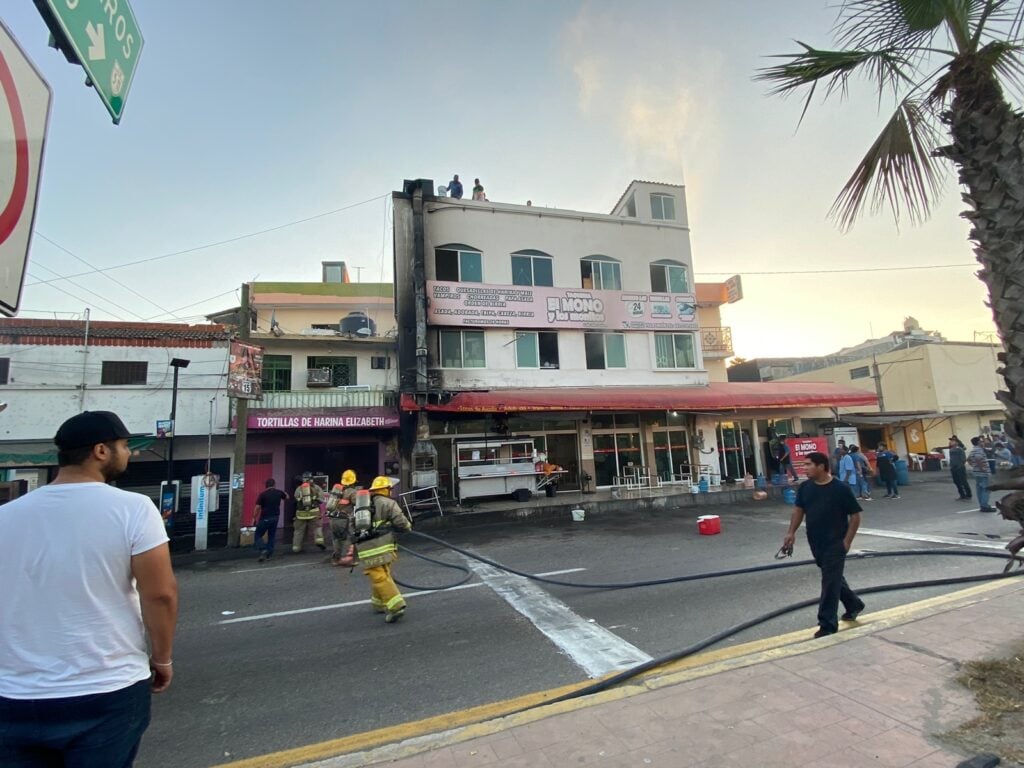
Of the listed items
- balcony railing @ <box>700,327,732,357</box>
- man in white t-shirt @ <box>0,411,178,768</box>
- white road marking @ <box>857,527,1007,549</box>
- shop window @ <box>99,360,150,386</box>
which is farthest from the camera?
balcony railing @ <box>700,327,732,357</box>

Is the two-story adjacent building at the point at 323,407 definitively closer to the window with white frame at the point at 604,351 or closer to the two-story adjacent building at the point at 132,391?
the two-story adjacent building at the point at 132,391

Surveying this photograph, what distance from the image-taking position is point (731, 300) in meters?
25.1

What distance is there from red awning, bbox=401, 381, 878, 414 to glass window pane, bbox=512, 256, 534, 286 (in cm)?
440

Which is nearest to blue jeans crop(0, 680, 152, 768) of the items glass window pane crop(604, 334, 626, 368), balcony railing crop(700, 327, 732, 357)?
glass window pane crop(604, 334, 626, 368)

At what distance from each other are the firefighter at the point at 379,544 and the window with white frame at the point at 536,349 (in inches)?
486

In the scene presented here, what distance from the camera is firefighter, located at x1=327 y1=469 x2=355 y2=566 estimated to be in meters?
9.47

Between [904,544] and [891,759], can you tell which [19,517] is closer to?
[891,759]

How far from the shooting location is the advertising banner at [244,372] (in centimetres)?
1221

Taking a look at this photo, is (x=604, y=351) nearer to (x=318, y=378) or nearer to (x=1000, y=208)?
(x=318, y=378)

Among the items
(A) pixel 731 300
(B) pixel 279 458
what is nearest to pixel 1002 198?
(B) pixel 279 458

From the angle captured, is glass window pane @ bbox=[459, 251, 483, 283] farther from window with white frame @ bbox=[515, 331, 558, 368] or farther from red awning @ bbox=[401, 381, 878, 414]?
red awning @ bbox=[401, 381, 878, 414]

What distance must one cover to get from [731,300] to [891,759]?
25297mm

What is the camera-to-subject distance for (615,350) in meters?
19.4

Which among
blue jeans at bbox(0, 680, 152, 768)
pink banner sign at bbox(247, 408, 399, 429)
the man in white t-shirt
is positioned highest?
pink banner sign at bbox(247, 408, 399, 429)
